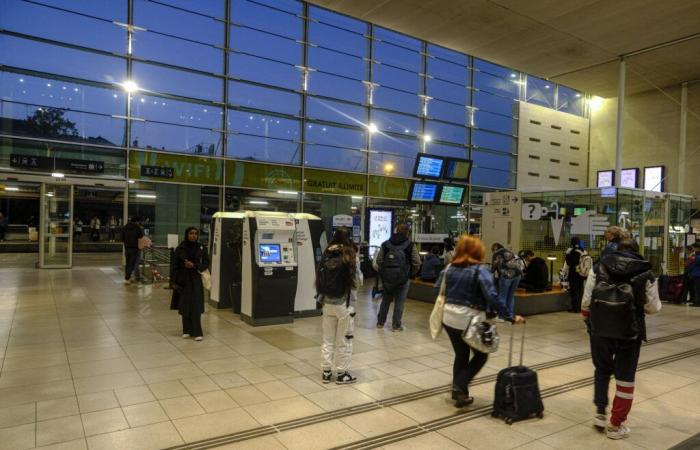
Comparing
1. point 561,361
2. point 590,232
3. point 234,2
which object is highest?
point 234,2

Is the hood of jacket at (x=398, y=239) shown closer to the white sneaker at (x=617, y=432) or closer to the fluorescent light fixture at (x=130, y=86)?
the white sneaker at (x=617, y=432)

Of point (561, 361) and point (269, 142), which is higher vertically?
point (269, 142)

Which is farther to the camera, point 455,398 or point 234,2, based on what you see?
point 234,2

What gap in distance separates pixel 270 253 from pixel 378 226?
6.67 m

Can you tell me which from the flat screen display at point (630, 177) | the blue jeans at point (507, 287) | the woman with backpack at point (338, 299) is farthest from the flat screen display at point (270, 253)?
the flat screen display at point (630, 177)

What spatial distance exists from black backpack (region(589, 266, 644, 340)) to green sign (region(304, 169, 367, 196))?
40.9 ft

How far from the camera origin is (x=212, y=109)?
46.2ft

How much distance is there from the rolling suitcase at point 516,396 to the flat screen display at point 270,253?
3.92m

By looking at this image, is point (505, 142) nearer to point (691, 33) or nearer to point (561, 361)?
point (691, 33)

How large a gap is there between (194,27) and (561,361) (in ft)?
42.1

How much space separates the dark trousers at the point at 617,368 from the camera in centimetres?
348

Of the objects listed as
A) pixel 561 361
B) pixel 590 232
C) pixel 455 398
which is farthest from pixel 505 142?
pixel 455 398

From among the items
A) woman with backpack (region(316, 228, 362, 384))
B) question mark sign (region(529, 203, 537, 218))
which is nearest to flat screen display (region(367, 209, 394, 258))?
question mark sign (region(529, 203, 537, 218))

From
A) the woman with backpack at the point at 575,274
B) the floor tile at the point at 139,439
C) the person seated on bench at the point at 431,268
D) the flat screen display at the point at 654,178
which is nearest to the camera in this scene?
the floor tile at the point at 139,439
